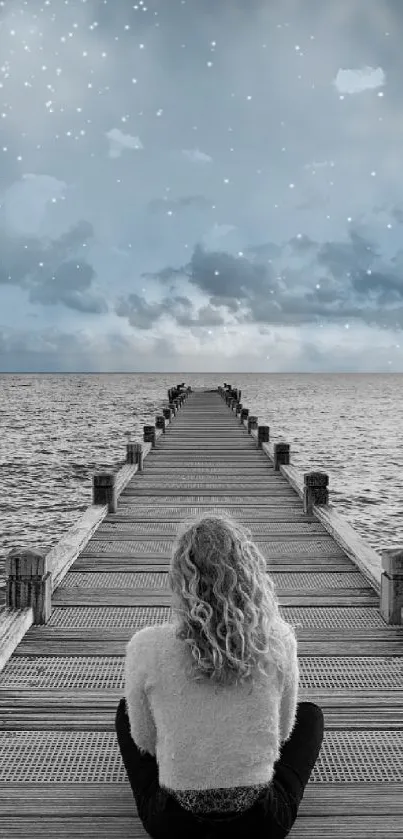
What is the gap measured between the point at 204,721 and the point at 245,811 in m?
0.43

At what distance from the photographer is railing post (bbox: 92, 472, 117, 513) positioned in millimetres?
10547

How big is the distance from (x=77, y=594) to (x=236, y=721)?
454 cm

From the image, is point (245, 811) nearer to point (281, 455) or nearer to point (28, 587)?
point (28, 587)

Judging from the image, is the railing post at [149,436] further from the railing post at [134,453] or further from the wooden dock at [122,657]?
the wooden dock at [122,657]

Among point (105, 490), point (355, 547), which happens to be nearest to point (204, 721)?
point (355, 547)

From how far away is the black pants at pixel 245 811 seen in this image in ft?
9.21

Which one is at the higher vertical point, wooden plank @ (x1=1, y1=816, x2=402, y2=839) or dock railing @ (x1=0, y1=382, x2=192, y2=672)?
dock railing @ (x1=0, y1=382, x2=192, y2=672)

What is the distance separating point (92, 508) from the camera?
407 inches

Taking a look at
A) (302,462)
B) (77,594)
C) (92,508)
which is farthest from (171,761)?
(302,462)

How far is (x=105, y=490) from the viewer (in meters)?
10.7

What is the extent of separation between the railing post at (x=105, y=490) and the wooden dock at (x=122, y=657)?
0.02 metres

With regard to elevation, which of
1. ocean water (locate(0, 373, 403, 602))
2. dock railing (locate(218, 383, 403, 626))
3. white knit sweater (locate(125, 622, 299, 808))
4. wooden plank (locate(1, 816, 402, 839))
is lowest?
ocean water (locate(0, 373, 403, 602))

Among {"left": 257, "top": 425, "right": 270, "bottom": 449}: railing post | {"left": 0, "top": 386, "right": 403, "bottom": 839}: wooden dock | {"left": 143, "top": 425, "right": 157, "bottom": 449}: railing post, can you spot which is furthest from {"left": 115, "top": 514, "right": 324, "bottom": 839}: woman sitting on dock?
{"left": 257, "top": 425, "right": 270, "bottom": 449}: railing post

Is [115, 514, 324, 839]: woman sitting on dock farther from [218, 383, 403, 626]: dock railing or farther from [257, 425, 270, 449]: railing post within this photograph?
[257, 425, 270, 449]: railing post
